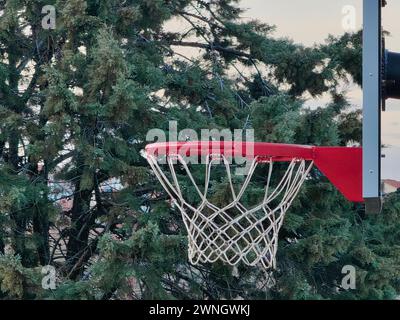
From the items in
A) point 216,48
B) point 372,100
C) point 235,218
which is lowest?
point 235,218

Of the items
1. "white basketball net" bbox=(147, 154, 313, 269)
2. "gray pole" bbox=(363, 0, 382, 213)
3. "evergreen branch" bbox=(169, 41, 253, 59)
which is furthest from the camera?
"evergreen branch" bbox=(169, 41, 253, 59)

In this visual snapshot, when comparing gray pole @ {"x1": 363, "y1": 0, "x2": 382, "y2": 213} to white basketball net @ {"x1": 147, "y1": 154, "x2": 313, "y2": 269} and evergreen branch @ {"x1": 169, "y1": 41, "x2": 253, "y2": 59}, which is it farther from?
evergreen branch @ {"x1": 169, "y1": 41, "x2": 253, "y2": 59}

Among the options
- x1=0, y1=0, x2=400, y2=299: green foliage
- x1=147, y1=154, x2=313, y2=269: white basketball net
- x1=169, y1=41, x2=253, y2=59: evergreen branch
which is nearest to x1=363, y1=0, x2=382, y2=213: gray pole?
x1=147, y1=154, x2=313, y2=269: white basketball net

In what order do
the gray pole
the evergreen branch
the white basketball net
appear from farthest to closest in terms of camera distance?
the evergreen branch → the white basketball net → the gray pole

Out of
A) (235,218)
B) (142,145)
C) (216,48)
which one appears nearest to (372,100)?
(235,218)

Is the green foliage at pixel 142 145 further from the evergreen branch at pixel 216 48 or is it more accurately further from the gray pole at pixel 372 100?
the gray pole at pixel 372 100

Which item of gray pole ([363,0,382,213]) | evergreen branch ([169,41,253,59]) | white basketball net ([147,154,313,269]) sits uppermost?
evergreen branch ([169,41,253,59])

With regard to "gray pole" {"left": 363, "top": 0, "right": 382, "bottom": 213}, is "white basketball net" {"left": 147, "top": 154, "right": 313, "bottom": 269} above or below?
below

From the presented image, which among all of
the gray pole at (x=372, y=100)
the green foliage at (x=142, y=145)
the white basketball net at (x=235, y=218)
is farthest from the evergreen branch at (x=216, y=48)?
the gray pole at (x=372, y=100)

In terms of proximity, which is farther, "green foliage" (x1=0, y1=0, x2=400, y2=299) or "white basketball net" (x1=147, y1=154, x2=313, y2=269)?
"green foliage" (x1=0, y1=0, x2=400, y2=299)

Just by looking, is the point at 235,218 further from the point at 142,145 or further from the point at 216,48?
the point at 216,48

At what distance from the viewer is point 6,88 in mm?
4914

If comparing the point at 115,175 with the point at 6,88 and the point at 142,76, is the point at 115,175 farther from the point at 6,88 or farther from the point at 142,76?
the point at 6,88
